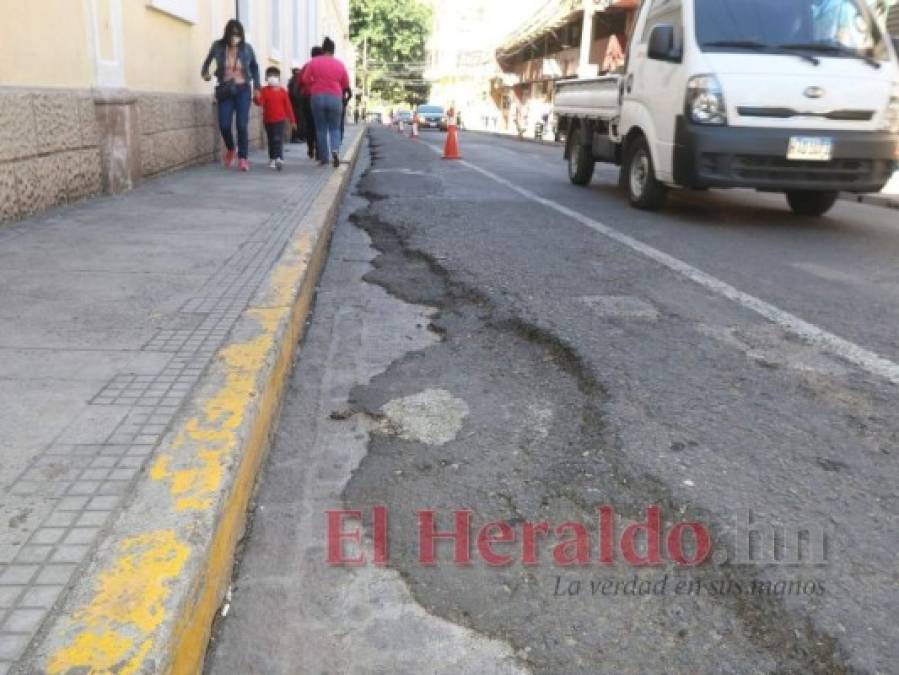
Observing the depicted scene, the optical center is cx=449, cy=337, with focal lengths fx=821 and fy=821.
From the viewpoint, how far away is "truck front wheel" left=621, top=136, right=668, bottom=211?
26.1ft

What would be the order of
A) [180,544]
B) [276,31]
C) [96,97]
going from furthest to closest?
[276,31] → [96,97] → [180,544]

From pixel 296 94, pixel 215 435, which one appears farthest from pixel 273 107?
pixel 215 435

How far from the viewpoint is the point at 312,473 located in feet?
8.30

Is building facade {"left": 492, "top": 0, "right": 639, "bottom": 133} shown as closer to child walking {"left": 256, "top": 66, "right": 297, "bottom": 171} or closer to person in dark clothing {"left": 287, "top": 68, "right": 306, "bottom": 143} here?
person in dark clothing {"left": 287, "top": 68, "right": 306, "bottom": 143}

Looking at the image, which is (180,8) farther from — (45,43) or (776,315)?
(776,315)

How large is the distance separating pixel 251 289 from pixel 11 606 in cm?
247

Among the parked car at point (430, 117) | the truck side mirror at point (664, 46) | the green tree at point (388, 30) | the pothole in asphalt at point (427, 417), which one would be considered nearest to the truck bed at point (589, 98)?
the truck side mirror at point (664, 46)

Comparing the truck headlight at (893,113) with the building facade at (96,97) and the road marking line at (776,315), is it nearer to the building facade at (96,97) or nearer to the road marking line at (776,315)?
the road marking line at (776,315)

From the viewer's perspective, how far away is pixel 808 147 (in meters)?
6.88

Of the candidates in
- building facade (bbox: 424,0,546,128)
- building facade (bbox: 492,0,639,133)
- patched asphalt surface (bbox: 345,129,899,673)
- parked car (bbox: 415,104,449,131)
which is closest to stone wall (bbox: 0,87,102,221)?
patched asphalt surface (bbox: 345,129,899,673)

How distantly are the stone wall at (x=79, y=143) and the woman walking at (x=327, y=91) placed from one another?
5.71 feet

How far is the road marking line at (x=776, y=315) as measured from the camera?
3545mm

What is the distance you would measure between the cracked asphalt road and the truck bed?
4.15 metres

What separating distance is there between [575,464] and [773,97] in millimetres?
5394
